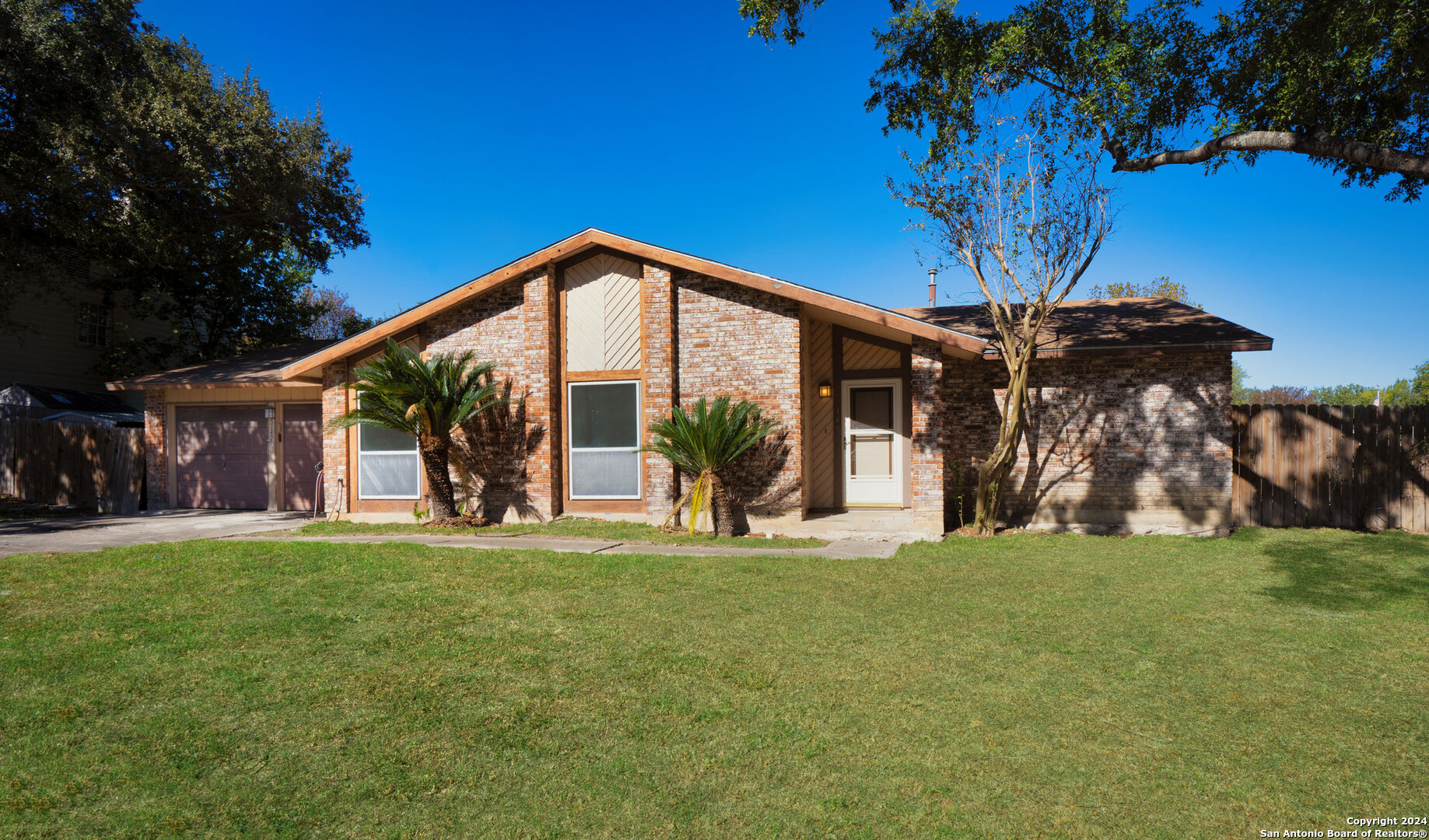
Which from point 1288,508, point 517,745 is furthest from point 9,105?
point 1288,508

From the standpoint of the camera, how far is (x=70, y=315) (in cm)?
1933

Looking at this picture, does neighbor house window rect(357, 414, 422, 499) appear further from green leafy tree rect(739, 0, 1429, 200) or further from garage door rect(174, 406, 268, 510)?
green leafy tree rect(739, 0, 1429, 200)

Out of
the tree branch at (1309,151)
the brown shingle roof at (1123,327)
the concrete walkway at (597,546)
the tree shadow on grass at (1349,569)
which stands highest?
the tree branch at (1309,151)

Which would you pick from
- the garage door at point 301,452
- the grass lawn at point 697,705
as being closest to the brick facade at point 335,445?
the garage door at point 301,452

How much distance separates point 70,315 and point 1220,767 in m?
25.6

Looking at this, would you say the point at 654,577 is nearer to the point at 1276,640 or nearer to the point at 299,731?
the point at 299,731

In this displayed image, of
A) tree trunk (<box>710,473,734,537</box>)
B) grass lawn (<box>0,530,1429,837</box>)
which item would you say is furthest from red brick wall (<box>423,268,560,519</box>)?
grass lawn (<box>0,530,1429,837</box>)

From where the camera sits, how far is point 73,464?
15.2 meters

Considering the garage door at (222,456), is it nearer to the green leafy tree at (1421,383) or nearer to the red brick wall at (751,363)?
the red brick wall at (751,363)

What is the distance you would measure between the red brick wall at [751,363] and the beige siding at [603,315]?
0.78 meters

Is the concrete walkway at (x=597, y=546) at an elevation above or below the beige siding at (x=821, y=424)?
below

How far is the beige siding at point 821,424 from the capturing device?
Answer: 11.9 meters

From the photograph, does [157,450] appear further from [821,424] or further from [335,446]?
[821,424]

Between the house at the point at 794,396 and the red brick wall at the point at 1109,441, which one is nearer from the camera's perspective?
the house at the point at 794,396
